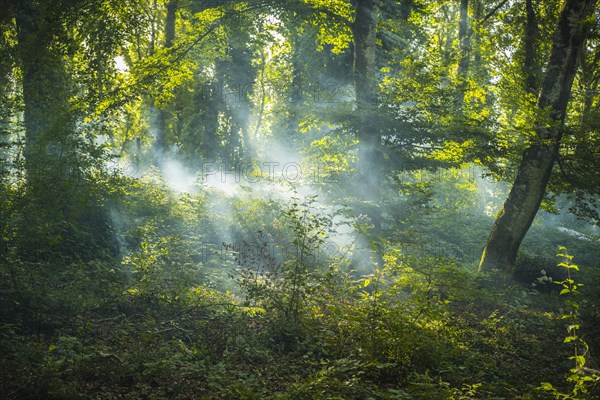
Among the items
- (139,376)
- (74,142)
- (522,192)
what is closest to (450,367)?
(139,376)

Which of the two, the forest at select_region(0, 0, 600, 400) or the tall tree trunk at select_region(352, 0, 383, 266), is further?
the tall tree trunk at select_region(352, 0, 383, 266)

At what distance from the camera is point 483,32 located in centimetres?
1478

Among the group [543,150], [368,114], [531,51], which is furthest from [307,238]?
[531,51]

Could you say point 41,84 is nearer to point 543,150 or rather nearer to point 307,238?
point 307,238

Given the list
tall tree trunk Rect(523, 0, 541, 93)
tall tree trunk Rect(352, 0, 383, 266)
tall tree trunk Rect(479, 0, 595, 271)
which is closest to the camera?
tall tree trunk Rect(479, 0, 595, 271)

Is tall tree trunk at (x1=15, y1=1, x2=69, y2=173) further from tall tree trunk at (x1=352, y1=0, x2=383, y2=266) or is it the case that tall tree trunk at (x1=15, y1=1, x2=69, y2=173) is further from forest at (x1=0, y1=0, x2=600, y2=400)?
tall tree trunk at (x1=352, y1=0, x2=383, y2=266)

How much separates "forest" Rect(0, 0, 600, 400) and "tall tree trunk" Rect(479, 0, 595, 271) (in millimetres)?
47

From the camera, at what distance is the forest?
5082 mm

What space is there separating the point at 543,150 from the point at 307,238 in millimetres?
6639

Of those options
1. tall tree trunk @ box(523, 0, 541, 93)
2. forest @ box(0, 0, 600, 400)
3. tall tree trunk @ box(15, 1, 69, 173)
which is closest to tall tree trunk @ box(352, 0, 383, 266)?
forest @ box(0, 0, 600, 400)

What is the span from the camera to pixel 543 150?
1055 centimetres

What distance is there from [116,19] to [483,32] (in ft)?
37.1

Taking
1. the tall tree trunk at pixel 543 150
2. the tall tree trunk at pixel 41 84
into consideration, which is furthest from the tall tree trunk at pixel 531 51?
the tall tree trunk at pixel 41 84

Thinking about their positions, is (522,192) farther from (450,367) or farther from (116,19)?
(116,19)
